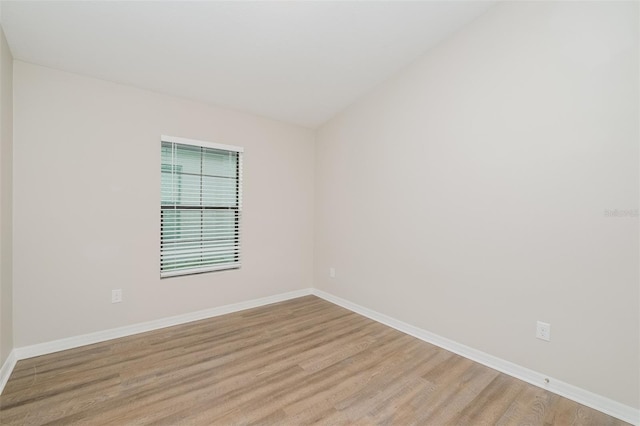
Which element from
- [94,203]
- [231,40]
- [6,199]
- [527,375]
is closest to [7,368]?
[6,199]

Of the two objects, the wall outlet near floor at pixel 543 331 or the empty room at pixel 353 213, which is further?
the wall outlet near floor at pixel 543 331

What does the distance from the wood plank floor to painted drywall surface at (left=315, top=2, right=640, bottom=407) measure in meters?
0.39

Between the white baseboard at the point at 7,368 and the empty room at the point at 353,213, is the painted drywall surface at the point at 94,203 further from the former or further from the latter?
the white baseboard at the point at 7,368

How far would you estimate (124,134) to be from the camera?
2.73m

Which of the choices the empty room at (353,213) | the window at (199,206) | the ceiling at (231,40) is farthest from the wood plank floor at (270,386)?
the ceiling at (231,40)

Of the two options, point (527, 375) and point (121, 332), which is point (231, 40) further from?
point (527, 375)

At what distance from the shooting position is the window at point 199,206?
3.02 metres

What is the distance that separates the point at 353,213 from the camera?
3621mm

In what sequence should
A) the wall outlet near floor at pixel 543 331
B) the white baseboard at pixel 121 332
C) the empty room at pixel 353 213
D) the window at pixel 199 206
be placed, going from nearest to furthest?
the empty room at pixel 353 213, the wall outlet near floor at pixel 543 331, the white baseboard at pixel 121 332, the window at pixel 199 206

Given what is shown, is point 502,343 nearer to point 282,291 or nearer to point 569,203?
point 569,203

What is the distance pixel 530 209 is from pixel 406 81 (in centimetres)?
175

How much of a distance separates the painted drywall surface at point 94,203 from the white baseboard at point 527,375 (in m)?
2.00

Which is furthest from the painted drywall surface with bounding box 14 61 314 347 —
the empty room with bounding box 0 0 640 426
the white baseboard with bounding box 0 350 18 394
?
the white baseboard with bounding box 0 350 18 394

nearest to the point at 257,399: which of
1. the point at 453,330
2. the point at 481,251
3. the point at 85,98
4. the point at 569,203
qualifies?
the point at 453,330
